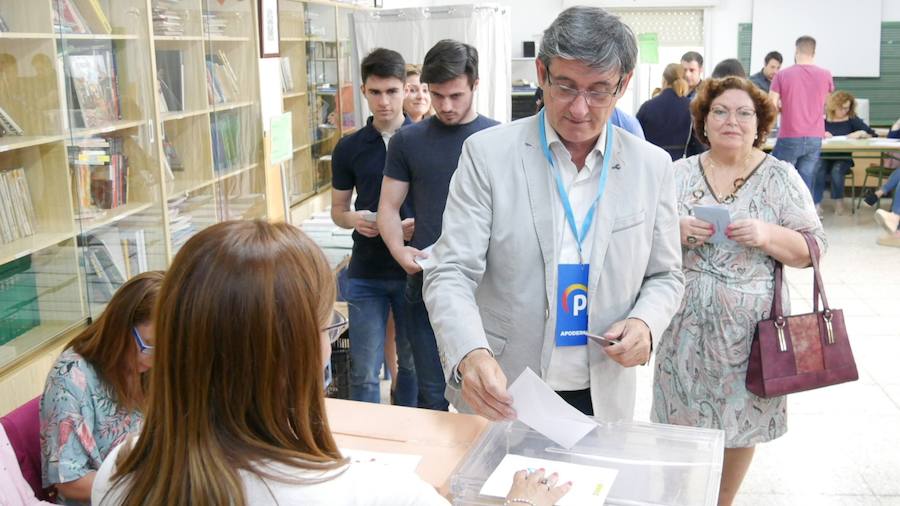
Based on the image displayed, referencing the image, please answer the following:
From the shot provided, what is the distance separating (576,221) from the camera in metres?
1.97

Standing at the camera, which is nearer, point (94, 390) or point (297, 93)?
point (94, 390)

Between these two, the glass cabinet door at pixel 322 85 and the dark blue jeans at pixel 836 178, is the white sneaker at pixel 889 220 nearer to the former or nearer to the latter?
the dark blue jeans at pixel 836 178

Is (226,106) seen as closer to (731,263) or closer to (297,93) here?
(297,93)

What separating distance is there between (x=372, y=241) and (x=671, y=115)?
Answer: 4.45 m

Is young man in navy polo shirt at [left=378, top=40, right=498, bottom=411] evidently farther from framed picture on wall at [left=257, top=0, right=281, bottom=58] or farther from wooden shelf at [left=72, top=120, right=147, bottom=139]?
framed picture on wall at [left=257, top=0, right=281, bottom=58]

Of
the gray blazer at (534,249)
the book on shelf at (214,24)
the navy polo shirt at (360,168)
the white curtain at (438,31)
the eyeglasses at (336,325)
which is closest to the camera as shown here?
the eyeglasses at (336,325)

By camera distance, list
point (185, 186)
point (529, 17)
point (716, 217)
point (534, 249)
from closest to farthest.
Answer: point (534, 249)
point (716, 217)
point (185, 186)
point (529, 17)

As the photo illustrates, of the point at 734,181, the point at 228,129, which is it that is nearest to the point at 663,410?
the point at 734,181

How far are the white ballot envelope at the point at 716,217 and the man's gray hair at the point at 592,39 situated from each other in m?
0.87

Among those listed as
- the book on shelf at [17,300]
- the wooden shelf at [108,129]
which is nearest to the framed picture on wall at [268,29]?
the wooden shelf at [108,129]

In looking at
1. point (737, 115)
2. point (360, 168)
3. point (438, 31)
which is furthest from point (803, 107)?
point (737, 115)

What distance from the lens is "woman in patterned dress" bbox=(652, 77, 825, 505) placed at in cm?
263

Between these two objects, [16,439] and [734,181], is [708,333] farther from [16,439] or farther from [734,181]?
[16,439]

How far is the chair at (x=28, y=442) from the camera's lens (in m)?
2.20
